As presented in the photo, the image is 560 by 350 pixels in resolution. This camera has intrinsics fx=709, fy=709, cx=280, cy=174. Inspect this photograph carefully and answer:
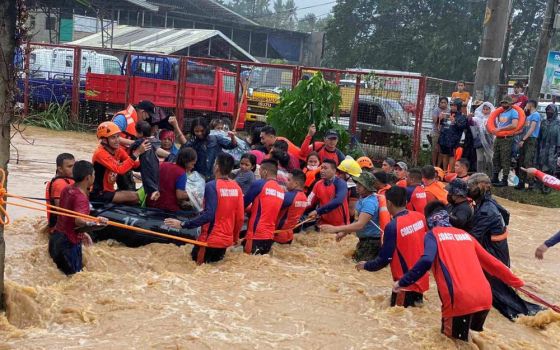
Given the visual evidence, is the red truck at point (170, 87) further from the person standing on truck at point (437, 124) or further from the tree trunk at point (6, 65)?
the tree trunk at point (6, 65)

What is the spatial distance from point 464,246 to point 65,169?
448cm

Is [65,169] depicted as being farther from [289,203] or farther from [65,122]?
[65,122]

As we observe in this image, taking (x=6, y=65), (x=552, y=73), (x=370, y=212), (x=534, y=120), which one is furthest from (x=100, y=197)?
(x=552, y=73)

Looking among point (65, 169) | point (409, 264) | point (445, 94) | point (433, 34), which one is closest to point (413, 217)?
point (409, 264)

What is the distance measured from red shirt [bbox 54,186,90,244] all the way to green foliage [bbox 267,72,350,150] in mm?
8073

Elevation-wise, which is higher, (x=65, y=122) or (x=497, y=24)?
(x=497, y=24)

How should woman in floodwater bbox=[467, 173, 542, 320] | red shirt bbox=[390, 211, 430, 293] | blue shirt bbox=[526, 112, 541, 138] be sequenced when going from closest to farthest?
red shirt bbox=[390, 211, 430, 293]
woman in floodwater bbox=[467, 173, 542, 320]
blue shirt bbox=[526, 112, 541, 138]

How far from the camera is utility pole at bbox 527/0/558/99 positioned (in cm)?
→ 1834

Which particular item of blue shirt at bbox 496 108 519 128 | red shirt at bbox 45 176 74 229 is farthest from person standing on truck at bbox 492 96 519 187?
red shirt at bbox 45 176 74 229

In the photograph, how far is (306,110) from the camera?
14656mm

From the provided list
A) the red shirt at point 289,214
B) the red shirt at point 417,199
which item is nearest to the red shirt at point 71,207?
the red shirt at point 289,214

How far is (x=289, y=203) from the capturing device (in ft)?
30.1

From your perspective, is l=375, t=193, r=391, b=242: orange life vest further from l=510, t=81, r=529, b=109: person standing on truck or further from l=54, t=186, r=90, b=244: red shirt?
l=510, t=81, r=529, b=109: person standing on truck

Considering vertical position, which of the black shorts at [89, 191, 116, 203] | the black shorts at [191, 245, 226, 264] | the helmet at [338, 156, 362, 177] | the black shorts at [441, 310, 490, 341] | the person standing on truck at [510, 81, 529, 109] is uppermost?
the person standing on truck at [510, 81, 529, 109]
